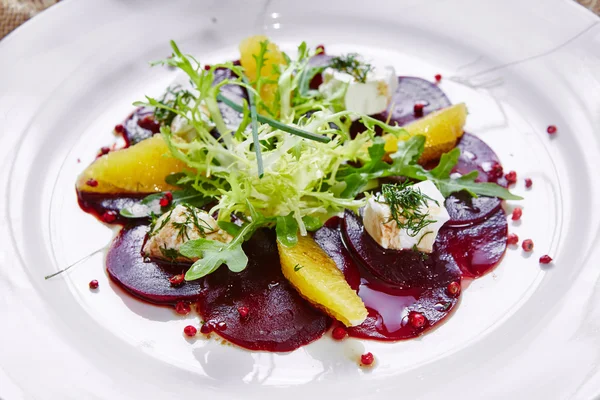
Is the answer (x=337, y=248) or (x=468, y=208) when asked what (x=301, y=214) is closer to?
(x=337, y=248)

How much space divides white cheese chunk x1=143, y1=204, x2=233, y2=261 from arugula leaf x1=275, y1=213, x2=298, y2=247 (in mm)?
325

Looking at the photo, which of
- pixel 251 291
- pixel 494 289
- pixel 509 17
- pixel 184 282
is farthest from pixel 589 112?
pixel 184 282

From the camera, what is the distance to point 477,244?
400cm

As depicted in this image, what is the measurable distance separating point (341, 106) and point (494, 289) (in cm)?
174

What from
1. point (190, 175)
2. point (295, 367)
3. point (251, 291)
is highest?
point (190, 175)

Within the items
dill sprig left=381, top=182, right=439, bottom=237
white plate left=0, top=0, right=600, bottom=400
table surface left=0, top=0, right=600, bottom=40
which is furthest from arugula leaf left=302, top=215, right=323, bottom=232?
table surface left=0, top=0, right=600, bottom=40

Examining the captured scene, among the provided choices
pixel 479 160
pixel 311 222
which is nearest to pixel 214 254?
pixel 311 222

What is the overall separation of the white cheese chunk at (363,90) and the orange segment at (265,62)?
1.37ft

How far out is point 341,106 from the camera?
15.1 ft

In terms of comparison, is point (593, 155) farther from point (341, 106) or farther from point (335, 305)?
point (335, 305)

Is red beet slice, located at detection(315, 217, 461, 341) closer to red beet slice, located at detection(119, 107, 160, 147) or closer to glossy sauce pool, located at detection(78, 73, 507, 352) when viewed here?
glossy sauce pool, located at detection(78, 73, 507, 352)

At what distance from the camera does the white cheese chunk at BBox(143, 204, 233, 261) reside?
3.77 meters

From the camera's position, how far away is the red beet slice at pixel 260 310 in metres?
3.54

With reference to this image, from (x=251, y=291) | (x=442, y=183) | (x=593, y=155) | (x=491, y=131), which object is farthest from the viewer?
(x=491, y=131)
